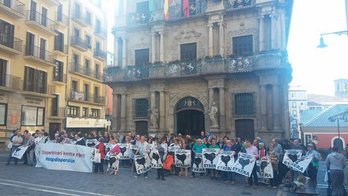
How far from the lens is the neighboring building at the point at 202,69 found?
79.3ft

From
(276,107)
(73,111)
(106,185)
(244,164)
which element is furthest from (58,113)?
(244,164)

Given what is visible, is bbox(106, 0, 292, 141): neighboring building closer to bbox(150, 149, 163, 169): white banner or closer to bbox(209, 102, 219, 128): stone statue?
bbox(209, 102, 219, 128): stone statue

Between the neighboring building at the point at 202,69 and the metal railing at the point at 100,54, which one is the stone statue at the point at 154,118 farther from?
the metal railing at the point at 100,54

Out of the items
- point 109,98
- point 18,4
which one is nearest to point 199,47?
point 18,4

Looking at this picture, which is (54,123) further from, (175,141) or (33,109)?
(175,141)

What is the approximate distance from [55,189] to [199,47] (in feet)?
63.0

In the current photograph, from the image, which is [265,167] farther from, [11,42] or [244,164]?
[11,42]

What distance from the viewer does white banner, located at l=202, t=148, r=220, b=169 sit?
47.1 feet

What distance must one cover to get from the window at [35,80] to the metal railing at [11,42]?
231cm

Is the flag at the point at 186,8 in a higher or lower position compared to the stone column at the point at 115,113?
higher

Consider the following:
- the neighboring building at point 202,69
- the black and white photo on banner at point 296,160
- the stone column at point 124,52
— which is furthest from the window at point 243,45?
the black and white photo on banner at point 296,160

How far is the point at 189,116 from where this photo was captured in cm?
2711

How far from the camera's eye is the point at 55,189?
10.6m

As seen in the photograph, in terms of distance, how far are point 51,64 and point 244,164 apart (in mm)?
27088
